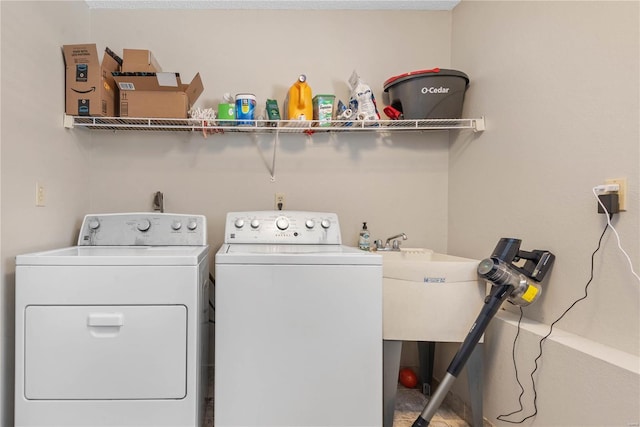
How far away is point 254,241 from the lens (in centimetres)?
179

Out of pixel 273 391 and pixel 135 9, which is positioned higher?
pixel 135 9

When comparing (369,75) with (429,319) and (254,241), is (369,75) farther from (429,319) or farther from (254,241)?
(429,319)

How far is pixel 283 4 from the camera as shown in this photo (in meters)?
2.11

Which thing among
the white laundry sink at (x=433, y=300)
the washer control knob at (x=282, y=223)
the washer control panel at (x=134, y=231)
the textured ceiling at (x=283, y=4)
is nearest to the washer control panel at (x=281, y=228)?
the washer control knob at (x=282, y=223)

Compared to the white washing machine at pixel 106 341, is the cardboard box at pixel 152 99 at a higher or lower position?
higher

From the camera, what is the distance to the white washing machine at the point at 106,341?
1.23 m

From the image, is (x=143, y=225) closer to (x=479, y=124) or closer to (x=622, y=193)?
(x=479, y=124)

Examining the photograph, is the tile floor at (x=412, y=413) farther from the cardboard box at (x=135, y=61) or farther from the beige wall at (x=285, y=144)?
the cardboard box at (x=135, y=61)

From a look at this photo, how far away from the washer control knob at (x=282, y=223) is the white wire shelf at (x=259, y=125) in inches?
21.3

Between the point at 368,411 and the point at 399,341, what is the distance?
349 millimetres

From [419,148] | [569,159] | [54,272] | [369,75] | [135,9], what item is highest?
[135,9]

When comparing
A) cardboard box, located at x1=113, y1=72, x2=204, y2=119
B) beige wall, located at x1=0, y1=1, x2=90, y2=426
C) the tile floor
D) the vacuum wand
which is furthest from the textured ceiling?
the tile floor

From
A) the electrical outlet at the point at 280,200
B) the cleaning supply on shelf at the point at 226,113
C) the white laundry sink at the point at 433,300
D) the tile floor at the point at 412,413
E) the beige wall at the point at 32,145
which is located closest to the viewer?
the beige wall at the point at 32,145

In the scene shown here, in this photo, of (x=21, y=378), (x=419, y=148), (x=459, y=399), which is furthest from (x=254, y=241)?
(x=459, y=399)
